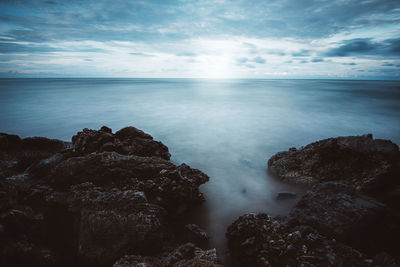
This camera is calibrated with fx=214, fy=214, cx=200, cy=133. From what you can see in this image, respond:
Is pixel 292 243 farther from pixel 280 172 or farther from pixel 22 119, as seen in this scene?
pixel 22 119

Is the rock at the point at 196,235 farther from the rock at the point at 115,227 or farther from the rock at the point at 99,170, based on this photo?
the rock at the point at 99,170

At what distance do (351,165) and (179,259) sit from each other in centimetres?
461

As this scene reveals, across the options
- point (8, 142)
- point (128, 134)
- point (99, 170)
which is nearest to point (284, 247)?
point (99, 170)

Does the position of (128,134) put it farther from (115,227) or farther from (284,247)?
(284,247)

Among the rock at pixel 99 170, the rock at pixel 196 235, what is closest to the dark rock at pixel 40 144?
the rock at pixel 99 170

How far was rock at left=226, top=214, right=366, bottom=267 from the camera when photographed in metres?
2.88

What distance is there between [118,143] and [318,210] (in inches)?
197

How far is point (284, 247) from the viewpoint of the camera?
10.1 ft

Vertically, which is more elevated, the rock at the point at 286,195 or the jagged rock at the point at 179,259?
the jagged rock at the point at 179,259

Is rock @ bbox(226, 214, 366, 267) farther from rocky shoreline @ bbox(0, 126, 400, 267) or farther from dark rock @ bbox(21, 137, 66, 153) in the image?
dark rock @ bbox(21, 137, 66, 153)

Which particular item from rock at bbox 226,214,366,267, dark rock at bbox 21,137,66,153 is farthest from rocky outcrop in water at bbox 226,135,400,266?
dark rock at bbox 21,137,66,153

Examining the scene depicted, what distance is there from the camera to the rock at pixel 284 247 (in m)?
2.88

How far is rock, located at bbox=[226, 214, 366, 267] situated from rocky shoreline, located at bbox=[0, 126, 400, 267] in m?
0.01

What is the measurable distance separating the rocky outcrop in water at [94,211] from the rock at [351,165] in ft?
8.90
